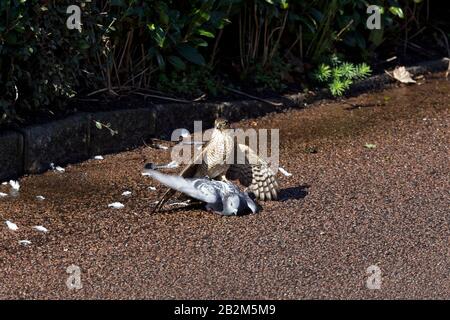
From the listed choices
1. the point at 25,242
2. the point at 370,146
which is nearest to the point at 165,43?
the point at 370,146

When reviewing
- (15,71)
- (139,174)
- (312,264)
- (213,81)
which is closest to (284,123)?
(213,81)

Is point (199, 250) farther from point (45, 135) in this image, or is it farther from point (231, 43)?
point (231, 43)

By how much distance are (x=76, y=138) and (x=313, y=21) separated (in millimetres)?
2182

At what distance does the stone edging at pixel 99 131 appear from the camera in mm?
6410

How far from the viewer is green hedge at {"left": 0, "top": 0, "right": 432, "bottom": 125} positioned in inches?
253

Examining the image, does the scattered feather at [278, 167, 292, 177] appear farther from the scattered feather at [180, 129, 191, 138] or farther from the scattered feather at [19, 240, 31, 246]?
the scattered feather at [19, 240, 31, 246]

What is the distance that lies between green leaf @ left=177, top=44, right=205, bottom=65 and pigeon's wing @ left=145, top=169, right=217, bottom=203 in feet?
6.01

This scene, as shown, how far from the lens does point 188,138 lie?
7.24 m

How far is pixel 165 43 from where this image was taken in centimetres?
727

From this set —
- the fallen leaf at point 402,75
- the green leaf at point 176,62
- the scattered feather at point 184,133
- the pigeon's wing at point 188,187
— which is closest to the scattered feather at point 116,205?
the pigeon's wing at point 188,187

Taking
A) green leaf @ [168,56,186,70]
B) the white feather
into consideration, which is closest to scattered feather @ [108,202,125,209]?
the white feather

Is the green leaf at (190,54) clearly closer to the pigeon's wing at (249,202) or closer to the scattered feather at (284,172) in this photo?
the scattered feather at (284,172)

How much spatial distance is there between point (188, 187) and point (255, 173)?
412 millimetres

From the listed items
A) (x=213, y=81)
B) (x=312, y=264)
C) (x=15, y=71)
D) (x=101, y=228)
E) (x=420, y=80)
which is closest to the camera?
(x=312, y=264)
